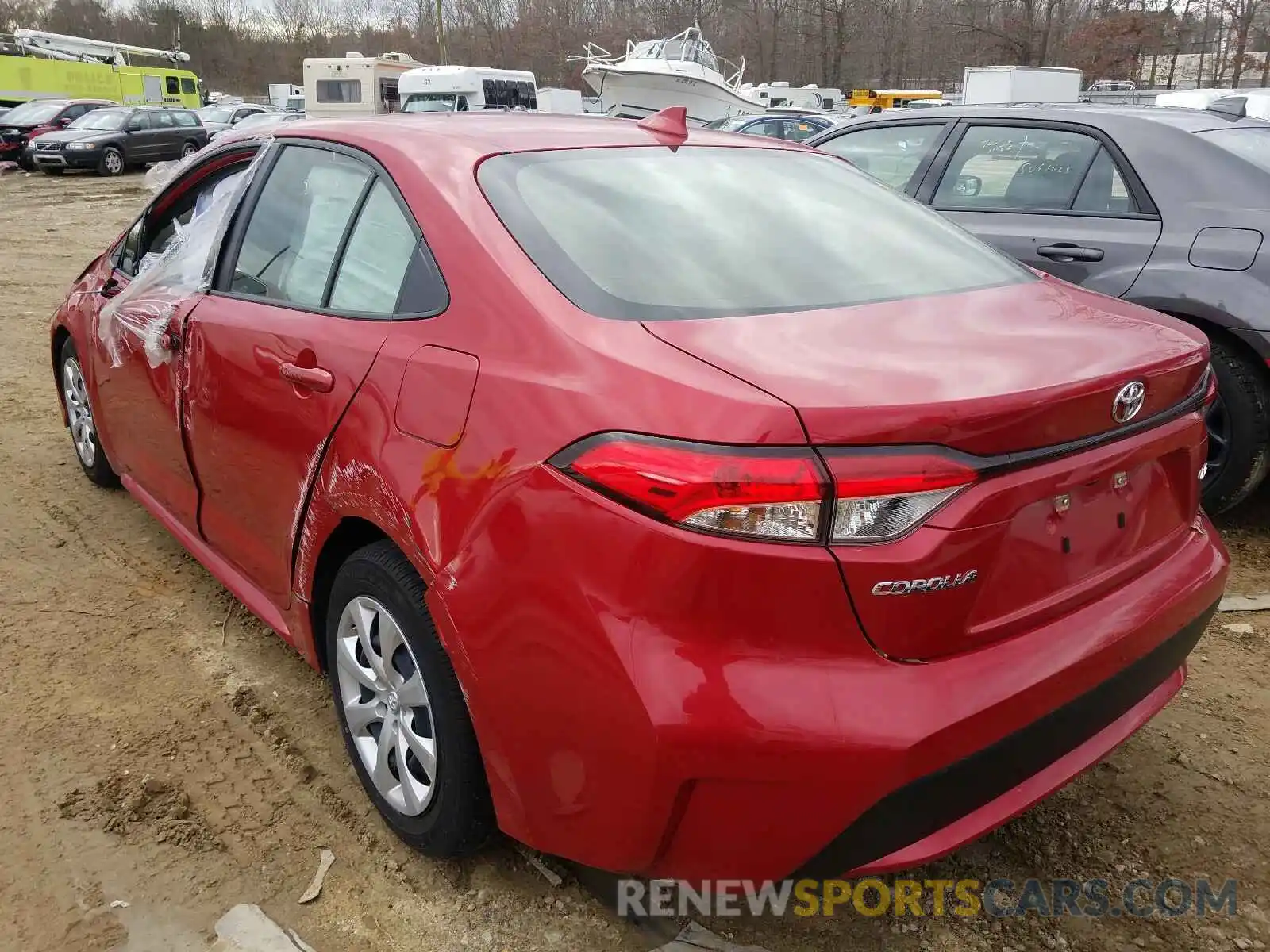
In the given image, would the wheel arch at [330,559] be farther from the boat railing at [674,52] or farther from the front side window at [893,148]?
the boat railing at [674,52]

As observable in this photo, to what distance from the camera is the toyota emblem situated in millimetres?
1769

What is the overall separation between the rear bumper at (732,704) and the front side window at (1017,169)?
10.7 feet

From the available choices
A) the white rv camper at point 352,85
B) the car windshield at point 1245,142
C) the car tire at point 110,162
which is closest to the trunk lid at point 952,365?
the car windshield at point 1245,142

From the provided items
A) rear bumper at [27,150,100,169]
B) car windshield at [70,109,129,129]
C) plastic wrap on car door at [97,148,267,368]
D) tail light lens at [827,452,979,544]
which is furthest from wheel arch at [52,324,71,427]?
car windshield at [70,109,129,129]

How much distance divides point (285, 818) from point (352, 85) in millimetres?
28177

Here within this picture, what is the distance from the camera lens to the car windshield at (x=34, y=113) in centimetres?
2411

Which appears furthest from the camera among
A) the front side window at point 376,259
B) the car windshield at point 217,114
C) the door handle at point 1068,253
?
the car windshield at point 217,114

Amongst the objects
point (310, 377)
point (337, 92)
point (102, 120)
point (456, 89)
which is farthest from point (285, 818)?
point (337, 92)

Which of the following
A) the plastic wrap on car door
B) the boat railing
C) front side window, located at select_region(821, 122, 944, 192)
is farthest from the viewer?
the boat railing

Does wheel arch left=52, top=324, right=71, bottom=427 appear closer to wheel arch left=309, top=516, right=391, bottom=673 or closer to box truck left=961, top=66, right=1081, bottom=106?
wheel arch left=309, top=516, right=391, bottom=673

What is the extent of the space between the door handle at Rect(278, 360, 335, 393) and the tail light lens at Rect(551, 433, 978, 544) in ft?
3.40

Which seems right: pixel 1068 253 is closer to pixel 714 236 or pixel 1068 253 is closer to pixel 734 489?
pixel 714 236

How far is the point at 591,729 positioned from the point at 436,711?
0.49 m

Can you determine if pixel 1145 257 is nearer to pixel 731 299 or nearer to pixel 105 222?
pixel 731 299
